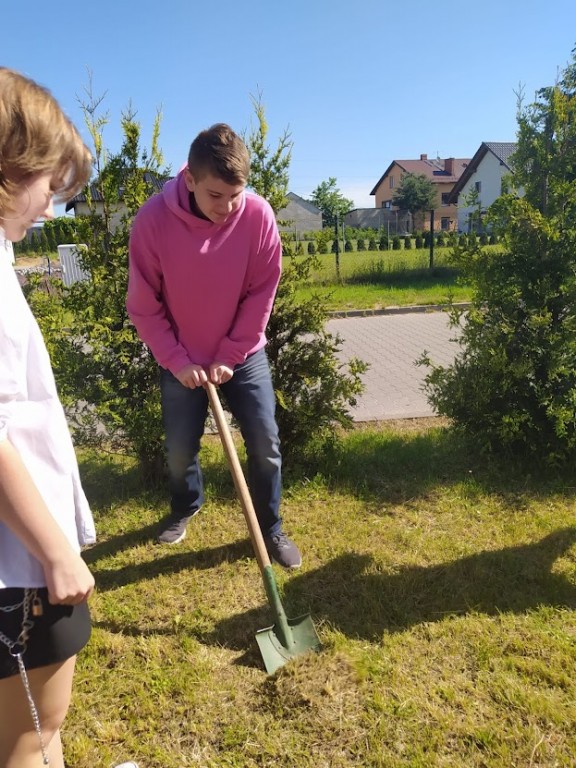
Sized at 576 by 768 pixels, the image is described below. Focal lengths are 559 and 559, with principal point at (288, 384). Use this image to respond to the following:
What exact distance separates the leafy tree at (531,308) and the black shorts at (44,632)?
10.3 ft

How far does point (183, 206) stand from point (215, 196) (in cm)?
26

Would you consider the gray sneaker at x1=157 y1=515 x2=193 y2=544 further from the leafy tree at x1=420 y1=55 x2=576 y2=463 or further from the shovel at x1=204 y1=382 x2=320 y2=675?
the leafy tree at x1=420 y1=55 x2=576 y2=463

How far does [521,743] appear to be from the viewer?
187 cm

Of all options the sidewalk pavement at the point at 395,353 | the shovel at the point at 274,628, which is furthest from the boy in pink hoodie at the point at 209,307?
the sidewalk pavement at the point at 395,353

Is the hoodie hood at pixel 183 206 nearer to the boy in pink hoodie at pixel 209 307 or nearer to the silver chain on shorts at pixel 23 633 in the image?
the boy in pink hoodie at pixel 209 307

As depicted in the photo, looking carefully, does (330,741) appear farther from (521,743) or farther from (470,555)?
(470,555)

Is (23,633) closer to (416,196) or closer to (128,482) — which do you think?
(128,482)

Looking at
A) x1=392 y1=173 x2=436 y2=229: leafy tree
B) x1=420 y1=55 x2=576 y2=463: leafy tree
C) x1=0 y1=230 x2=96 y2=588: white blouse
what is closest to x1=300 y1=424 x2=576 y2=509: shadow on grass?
x1=420 y1=55 x2=576 y2=463: leafy tree

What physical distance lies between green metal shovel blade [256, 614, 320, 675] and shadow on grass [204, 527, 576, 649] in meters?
0.18

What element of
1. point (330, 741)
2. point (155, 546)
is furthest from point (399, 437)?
point (330, 741)

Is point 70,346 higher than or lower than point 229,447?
higher

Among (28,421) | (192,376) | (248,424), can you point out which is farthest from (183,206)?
(28,421)

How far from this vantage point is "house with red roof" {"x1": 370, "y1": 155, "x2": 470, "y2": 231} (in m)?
54.9

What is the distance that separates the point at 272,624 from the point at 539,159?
334cm
